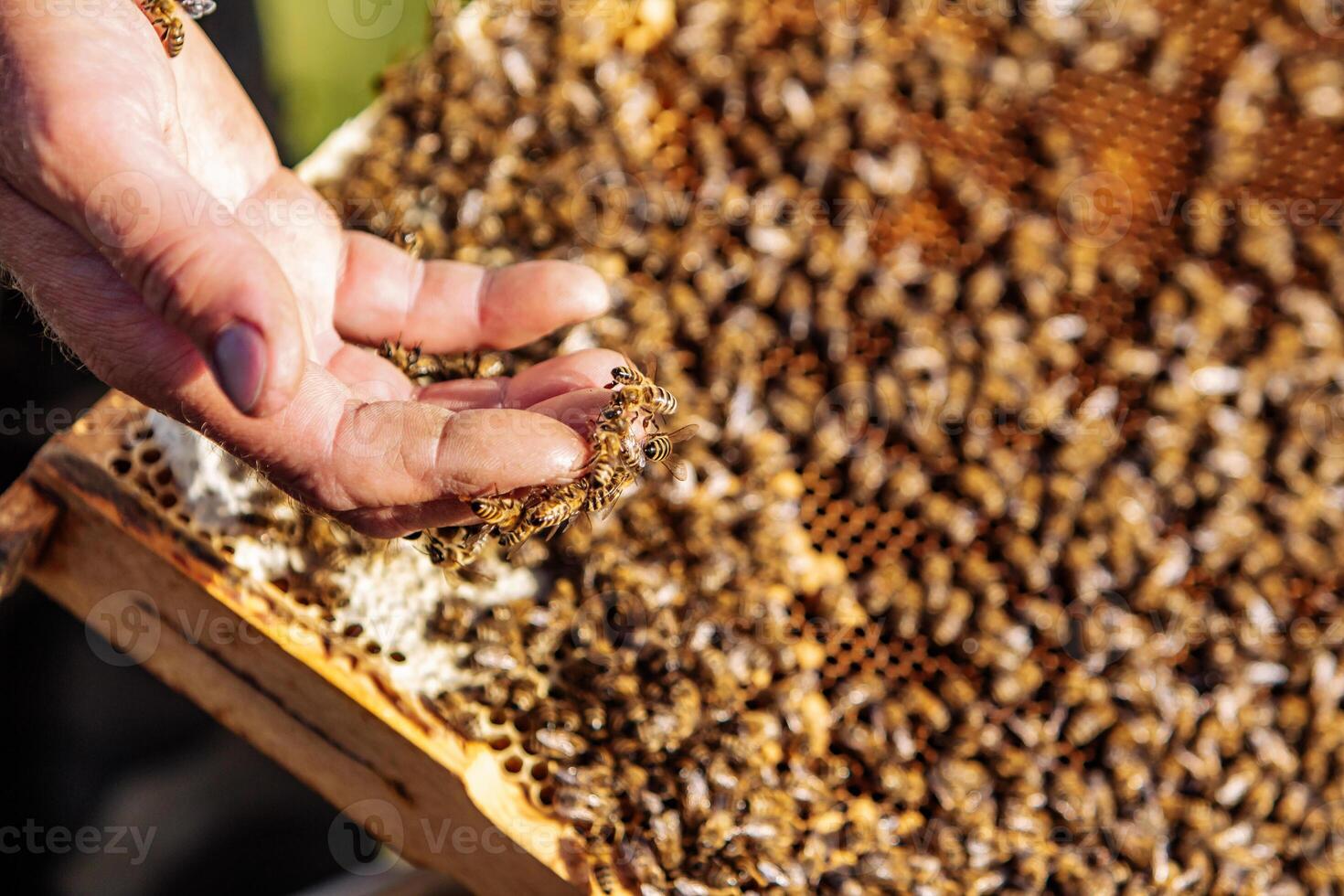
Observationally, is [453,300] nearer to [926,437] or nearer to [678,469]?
[678,469]

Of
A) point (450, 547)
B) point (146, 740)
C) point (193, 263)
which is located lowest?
point (146, 740)

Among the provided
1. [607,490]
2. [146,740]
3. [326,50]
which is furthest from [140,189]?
[146,740]

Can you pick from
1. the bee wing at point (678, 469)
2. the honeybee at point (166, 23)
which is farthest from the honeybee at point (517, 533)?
the honeybee at point (166, 23)

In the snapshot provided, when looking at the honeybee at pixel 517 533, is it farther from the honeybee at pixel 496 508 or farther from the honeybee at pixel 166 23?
the honeybee at pixel 166 23

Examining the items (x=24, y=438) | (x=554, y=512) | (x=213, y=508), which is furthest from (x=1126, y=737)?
(x=24, y=438)

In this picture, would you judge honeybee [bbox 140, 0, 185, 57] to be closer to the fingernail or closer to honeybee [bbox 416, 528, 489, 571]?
the fingernail

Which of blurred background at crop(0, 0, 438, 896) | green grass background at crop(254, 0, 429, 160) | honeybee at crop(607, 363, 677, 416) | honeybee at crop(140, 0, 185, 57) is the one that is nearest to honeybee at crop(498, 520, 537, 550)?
honeybee at crop(607, 363, 677, 416)
